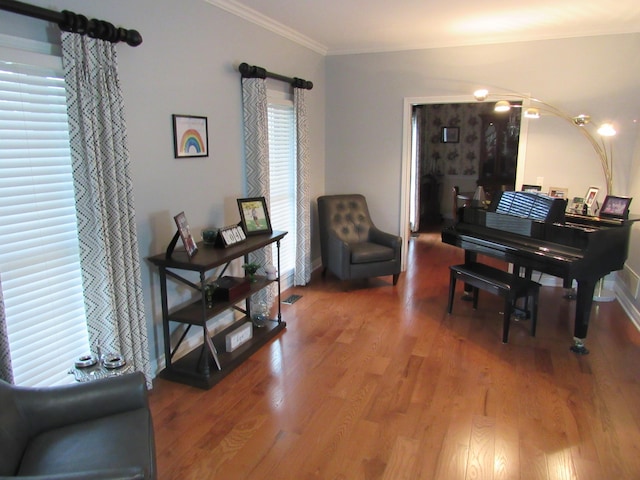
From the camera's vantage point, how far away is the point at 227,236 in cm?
329

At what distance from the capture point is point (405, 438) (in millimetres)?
2484

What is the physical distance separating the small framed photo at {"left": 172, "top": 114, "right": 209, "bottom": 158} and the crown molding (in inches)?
35.2

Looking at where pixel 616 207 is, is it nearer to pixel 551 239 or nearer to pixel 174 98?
pixel 551 239

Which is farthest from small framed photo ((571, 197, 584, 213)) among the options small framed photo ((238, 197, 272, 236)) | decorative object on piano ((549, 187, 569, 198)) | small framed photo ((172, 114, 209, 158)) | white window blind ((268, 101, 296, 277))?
small framed photo ((172, 114, 209, 158))

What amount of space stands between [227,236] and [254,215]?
45 cm

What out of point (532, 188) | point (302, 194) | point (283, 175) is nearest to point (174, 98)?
point (283, 175)

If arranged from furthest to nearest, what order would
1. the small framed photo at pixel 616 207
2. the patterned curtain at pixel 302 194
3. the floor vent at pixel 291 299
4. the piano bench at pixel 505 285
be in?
the patterned curtain at pixel 302 194 → the floor vent at pixel 291 299 → the small framed photo at pixel 616 207 → the piano bench at pixel 505 285

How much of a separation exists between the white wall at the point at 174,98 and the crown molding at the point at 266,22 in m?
0.05

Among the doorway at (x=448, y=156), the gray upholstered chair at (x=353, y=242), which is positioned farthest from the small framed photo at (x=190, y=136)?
the doorway at (x=448, y=156)

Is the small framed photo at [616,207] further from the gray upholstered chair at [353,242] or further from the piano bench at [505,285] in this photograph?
the gray upholstered chair at [353,242]

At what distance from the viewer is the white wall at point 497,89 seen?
4453mm

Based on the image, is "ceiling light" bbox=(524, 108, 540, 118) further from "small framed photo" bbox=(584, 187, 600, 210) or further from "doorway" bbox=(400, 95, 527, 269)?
"doorway" bbox=(400, 95, 527, 269)

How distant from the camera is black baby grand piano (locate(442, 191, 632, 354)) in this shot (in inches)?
130

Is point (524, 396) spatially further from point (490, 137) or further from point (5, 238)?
point (490, 137)
